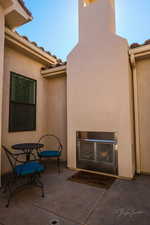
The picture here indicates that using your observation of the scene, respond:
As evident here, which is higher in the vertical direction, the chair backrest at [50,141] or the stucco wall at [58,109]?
the stucco wall at [58,109]

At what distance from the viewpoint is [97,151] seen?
3273 millimetres

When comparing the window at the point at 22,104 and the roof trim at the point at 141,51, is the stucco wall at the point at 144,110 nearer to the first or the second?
the roof trim at the point at 141,51

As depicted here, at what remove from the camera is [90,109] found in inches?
134

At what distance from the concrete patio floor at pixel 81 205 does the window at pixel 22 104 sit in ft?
6.12

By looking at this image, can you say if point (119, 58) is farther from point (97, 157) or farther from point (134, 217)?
point (134, 217)

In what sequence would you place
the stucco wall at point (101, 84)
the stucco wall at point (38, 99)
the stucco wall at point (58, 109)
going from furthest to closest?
the stucco wall at point (58, 109) < the stucco wall at point (38, 99) < the stucco wall at point (101, 84)

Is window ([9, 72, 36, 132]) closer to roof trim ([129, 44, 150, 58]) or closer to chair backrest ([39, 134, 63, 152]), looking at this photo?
chair backrest ([39, 134, 63, 152])

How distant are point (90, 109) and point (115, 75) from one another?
1.07 meters

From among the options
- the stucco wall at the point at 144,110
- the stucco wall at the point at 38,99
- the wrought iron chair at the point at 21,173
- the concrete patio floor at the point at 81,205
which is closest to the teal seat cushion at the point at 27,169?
the wrought iron chair at the point at 21,173

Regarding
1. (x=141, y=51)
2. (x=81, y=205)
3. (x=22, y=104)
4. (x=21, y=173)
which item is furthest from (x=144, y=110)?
(x=22, y=104)

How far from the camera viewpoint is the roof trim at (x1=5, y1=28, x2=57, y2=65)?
323cm

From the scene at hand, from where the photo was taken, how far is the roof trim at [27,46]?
323 centimetres

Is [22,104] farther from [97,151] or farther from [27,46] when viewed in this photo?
[97,151]

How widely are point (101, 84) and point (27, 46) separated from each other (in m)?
2.45
